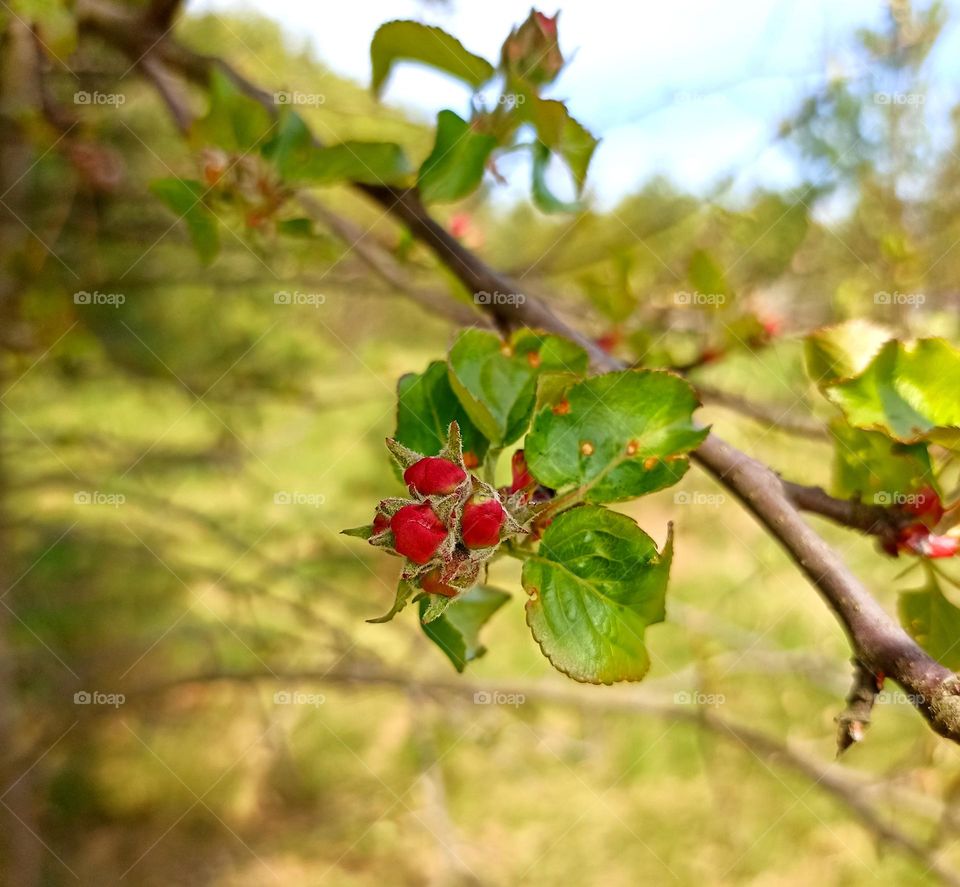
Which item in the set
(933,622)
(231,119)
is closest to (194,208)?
(231,119)

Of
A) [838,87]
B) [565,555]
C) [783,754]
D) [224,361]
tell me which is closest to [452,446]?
[565,555]

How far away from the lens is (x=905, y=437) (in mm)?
466

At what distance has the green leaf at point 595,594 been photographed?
40 centimetres

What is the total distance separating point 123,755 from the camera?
1983mm

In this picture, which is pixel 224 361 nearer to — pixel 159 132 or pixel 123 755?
pixel 159 132

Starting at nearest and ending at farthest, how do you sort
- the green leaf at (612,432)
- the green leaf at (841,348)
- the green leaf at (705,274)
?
the green leaf at (612,432), the green leaf at (841,348), the green leaf at (705,274)

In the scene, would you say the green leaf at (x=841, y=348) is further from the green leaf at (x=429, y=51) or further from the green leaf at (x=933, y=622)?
the green leaf at (x=429, y=51)

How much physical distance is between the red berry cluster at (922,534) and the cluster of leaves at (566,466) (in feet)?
0.62

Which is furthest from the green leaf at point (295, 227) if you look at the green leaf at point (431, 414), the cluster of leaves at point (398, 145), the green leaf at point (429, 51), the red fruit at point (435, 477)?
the red fruit at point (435, 477)

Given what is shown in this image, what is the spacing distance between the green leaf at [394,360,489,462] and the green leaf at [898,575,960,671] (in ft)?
1.09

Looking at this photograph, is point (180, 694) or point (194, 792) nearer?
point (194, 792)

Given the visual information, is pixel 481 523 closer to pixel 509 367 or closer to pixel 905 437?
pixel 509 367

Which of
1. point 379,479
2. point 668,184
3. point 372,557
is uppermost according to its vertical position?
point 668,184

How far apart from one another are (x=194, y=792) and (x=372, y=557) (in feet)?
2.67
